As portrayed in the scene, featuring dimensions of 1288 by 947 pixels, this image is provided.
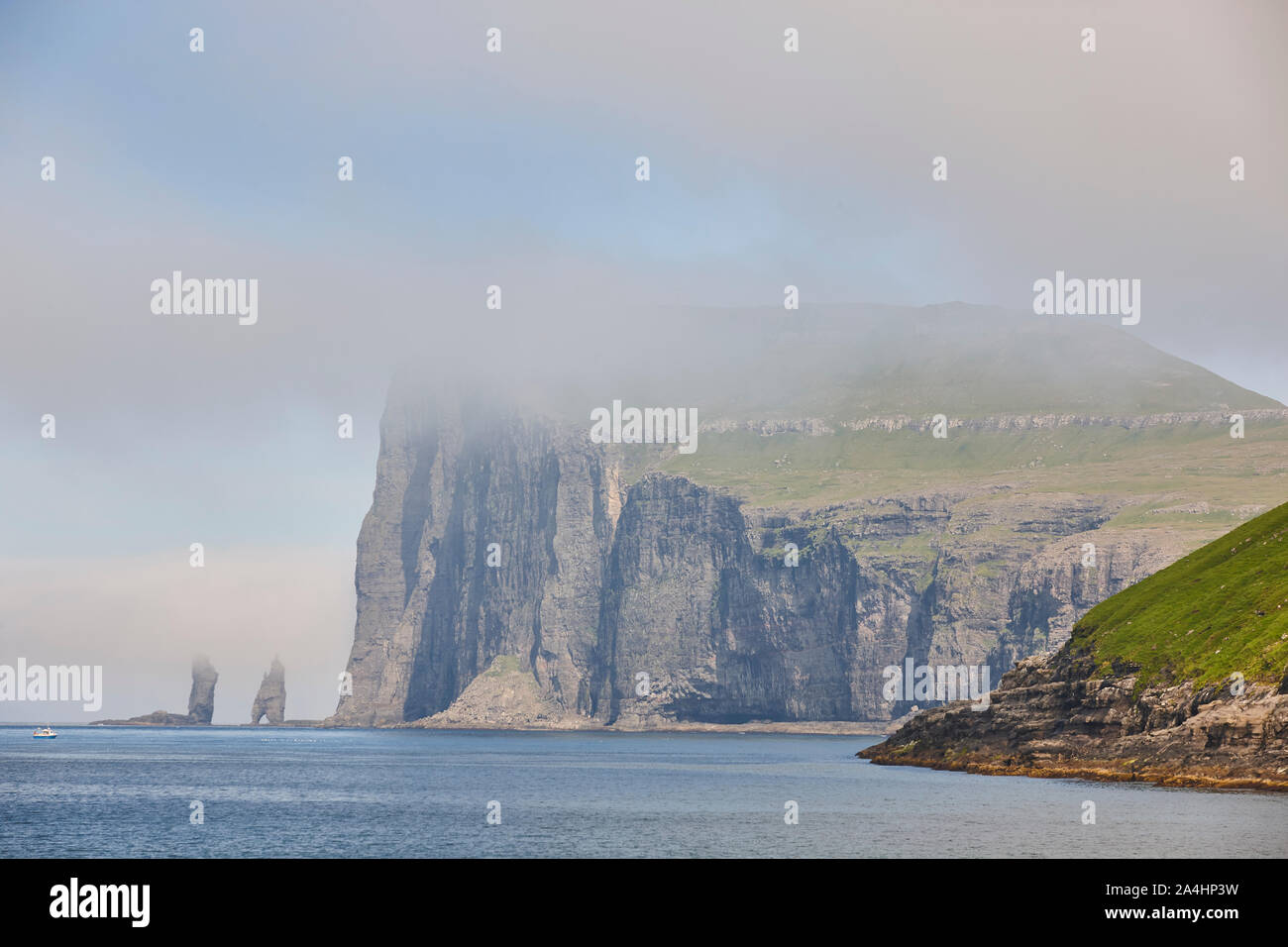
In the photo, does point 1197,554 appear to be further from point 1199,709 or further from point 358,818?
point 358,818

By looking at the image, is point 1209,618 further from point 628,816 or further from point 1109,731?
point 628,816

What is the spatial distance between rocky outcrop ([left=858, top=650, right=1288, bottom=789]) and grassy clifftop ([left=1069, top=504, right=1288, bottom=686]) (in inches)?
93.1

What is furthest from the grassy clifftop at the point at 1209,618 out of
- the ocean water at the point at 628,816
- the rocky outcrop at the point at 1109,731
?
the ocean water at the point at 628,816

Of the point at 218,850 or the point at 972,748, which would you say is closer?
the point at 218,850

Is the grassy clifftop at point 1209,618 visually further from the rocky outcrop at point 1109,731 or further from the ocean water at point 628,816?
the ocean water at point 628,816

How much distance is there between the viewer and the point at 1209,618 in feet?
419

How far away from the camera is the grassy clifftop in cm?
11469

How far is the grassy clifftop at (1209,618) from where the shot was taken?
Answer: 11469 centimetres

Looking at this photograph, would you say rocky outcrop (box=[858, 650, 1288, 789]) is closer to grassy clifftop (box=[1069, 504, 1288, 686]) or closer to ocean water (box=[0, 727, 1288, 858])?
grassy clifftop (box=[1069, 504, 1288, 686])

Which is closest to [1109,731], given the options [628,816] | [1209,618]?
[1209,618]

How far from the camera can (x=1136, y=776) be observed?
116 metres
